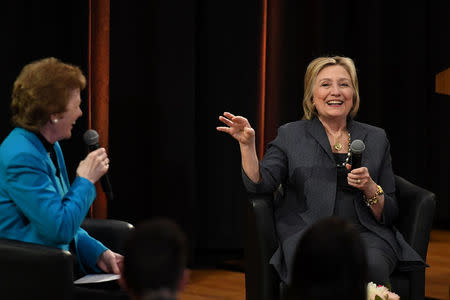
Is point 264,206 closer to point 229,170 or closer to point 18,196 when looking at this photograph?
point 18,196

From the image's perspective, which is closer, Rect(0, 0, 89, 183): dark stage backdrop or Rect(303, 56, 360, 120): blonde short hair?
Rect(303, 56, 360, 120): blonde short hair

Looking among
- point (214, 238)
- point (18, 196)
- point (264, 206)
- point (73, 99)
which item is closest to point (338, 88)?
point (264, 206)

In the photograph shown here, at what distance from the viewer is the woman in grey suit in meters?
2.71

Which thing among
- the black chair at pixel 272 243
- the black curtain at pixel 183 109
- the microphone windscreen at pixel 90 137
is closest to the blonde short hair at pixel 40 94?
the microphone windscreen at pixel 90 137

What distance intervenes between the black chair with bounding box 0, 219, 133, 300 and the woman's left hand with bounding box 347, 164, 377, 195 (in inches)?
44.7

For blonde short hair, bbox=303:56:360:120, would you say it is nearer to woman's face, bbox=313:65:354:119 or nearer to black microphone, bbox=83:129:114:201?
woman's face, bbox=313:65:354:119

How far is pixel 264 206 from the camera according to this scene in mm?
2717

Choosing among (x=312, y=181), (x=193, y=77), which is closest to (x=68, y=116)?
(x=312, y=181)

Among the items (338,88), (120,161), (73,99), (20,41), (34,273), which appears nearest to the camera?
(34,273)

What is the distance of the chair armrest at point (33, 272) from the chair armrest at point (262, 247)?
34.9 inches

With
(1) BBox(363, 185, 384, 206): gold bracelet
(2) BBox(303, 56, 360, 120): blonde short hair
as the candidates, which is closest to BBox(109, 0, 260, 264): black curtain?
(2) BBox(303, 56, 360, 120): blonde short hair

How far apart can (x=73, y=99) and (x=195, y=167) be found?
2246 mm

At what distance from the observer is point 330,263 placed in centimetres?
101

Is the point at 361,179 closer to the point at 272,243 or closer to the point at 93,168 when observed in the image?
the point at 272,243
